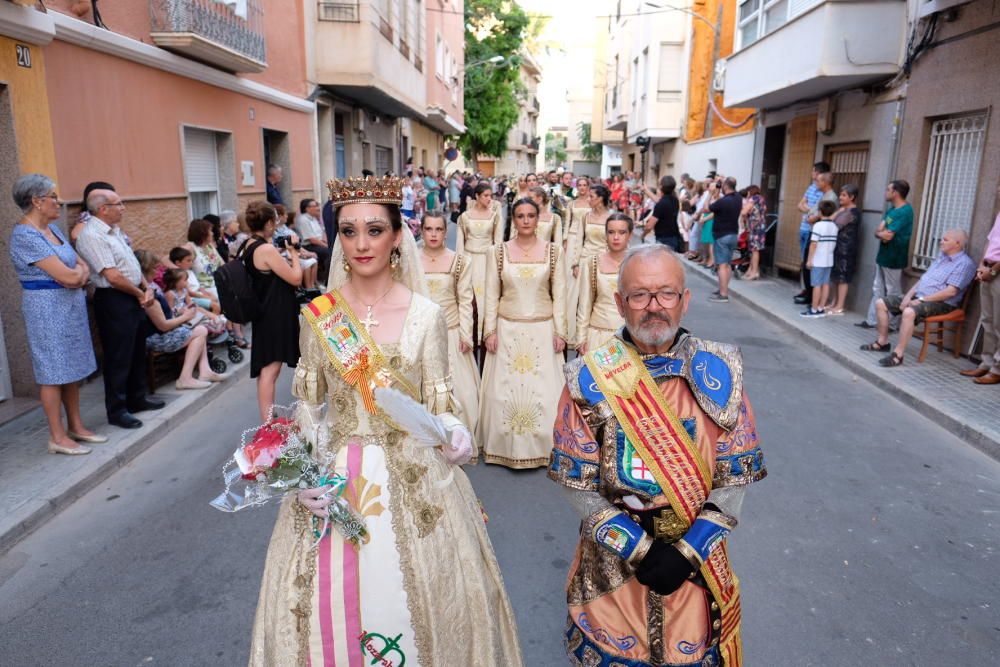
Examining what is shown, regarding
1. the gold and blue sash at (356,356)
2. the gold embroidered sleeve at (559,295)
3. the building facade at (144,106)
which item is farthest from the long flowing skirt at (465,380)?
the building facade at (144,106)

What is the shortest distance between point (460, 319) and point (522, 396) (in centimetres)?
85

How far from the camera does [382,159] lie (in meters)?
24.2

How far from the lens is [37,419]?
20.6ft

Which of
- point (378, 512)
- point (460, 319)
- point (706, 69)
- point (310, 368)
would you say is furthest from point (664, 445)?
point (706, 69)

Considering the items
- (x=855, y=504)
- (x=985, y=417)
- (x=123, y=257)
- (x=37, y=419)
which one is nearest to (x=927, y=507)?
(x=855, y=504)

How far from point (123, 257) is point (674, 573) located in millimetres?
5428

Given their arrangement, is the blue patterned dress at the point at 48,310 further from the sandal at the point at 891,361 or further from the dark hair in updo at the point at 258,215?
the sandal at the point at 891,361

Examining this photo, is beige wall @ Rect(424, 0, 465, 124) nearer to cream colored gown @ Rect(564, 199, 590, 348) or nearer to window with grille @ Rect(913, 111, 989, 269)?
cream colored gown @ Rect(564, 199, 590, 348)

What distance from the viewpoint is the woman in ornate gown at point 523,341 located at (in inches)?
216

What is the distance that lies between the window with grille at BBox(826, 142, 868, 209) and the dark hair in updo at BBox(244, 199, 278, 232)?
9812 millimetres

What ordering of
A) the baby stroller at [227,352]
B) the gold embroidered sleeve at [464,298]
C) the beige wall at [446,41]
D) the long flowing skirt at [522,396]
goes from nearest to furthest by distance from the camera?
1. the long flowing skirt at [522,396]
2. the gold embroidered sleeve at [464,298]
3. the baby stroller at [227,352]
4. the beige wall at [446,41]

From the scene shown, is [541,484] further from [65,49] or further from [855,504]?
[65,49]

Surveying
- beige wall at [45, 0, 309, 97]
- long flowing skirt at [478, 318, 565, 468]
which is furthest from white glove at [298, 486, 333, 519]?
beige wall at [45, 0, 309, 97]

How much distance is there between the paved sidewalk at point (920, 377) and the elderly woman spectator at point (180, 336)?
22.3 feet
